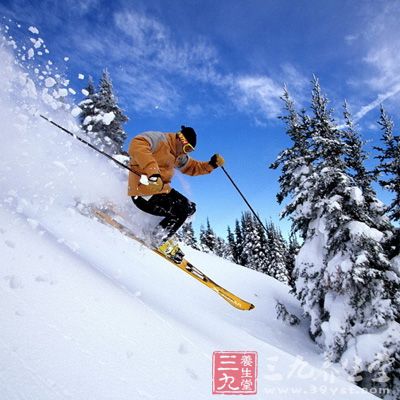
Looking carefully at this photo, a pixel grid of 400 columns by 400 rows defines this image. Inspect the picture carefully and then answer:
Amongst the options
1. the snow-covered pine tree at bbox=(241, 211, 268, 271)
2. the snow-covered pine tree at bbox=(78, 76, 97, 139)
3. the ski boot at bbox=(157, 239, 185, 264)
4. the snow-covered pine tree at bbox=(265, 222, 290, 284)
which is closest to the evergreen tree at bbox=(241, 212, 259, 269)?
the snow-covered pine tree at bbox=(241, 211, 268, 271)

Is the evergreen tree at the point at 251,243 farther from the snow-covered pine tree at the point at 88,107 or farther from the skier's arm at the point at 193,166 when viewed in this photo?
the skier's arm at the point at 193,166

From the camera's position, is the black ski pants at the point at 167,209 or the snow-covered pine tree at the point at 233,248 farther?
the snow-covered pine tree at the point at 233,248

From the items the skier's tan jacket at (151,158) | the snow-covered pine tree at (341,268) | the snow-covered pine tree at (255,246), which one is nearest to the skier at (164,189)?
the skier's tan jacket at (151,158)

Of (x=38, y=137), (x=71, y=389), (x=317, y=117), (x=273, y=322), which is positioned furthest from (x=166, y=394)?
(x=317, y=117)

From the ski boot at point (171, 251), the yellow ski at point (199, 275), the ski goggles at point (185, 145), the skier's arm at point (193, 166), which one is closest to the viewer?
the ski goggles at point (185, 145)

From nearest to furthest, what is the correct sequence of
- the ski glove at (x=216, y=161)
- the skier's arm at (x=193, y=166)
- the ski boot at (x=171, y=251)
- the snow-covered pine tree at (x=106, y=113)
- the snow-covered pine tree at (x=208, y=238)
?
the ski boot at (x=171, y=251), the skier's arm at (x=193, y=166), the ski glove at (x=216, y=161), the snow-covered pine tree at (x=106, y=113), the snow-covered pine tree at (x=208, y=238)

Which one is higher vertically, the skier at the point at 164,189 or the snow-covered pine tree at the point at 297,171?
the snow-covered pine tree at the point at 297,171

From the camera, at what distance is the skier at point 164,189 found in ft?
21.8

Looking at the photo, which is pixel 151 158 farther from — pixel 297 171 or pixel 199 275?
pixel 297 171

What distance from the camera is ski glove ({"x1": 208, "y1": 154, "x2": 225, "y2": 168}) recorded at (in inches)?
331

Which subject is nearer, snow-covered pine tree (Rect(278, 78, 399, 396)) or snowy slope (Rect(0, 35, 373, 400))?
snowy slope (Rect(0, 35, 373, 400))

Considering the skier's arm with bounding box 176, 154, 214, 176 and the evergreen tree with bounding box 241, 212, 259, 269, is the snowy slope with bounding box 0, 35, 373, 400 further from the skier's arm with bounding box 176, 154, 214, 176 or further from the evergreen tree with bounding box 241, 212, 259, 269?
the evergreen tree with bounding box 241, 212, 259, 269

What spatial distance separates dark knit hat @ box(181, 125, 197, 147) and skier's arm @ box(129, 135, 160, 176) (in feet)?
3.09

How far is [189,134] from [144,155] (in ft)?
4.66
